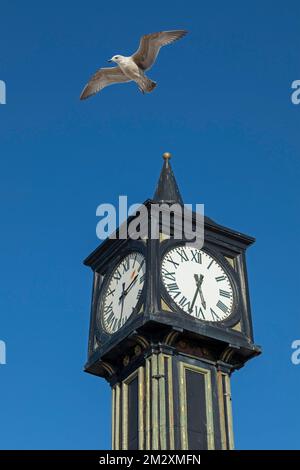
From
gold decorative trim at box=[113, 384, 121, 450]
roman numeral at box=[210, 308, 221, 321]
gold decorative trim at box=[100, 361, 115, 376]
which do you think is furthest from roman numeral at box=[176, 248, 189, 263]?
gold decorative trim at box=[113, 384, 121, 450]

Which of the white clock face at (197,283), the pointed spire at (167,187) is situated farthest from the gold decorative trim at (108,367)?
the pointed spire at (167,187)

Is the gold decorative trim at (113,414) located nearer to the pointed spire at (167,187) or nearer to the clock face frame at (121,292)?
the clock face frame at (121,292)

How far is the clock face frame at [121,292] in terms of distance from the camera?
122ft

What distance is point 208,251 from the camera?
3834cm

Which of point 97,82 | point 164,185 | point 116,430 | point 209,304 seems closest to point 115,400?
point 116,430

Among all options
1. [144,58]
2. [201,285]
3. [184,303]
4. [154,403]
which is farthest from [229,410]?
[144,58]

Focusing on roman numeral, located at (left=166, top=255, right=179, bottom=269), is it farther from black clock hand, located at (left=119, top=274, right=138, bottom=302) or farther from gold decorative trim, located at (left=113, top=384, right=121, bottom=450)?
gold decorative trim, located at (left=113, top=384, right=121, bottom=450)

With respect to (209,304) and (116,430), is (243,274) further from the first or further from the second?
(116,430)

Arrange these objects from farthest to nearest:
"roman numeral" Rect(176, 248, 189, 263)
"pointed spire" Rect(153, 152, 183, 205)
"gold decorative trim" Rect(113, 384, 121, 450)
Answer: "pointed spire" Rect(153, 152, 183, 205), "roman numeral" Rect(176, 248, 189, 263), "gold decorative trim" Rect(113, 384, 121, 450)

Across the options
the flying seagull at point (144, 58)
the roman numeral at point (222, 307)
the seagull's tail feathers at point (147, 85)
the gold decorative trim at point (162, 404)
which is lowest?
the gold decorative trim at point (162, 404)

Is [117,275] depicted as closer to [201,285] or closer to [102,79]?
[201,285]

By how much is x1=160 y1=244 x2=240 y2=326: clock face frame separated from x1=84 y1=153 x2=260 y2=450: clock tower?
0.02 metres

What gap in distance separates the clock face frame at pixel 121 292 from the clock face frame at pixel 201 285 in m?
0.66

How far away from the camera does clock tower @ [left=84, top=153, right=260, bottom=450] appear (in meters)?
35.8
